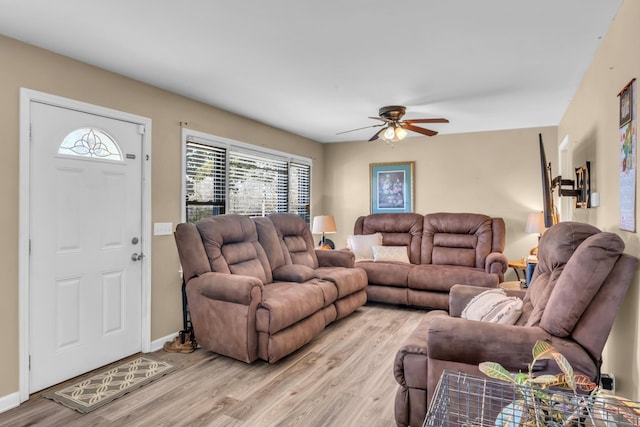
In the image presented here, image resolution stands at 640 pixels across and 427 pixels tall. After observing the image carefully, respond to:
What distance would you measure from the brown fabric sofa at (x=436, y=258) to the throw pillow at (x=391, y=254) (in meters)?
0.12

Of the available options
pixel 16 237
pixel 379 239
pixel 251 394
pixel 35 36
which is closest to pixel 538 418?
pixel 251 394

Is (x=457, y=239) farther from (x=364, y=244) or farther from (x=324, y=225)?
(x=324, y=225)

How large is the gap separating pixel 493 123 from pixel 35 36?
492 centimetres

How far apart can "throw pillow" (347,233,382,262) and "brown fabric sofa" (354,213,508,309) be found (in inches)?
6.3

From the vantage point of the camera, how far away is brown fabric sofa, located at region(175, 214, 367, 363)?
122 inches

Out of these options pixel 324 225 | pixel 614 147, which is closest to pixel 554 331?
pixel 614 147

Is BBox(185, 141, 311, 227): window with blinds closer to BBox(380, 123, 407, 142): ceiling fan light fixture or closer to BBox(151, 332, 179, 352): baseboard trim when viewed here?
BBox(151, 332, 179, 352): baseboard trim

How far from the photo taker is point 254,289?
10.1 feet

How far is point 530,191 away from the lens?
5.39 meters

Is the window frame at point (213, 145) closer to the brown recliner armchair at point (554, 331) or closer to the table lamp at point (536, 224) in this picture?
the brown recliner armchair at point (554, 331)

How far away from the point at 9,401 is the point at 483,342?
2955 mm

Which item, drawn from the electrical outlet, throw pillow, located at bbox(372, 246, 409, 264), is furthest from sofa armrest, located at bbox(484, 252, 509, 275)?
the electrical outlet

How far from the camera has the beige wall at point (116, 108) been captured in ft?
8.27

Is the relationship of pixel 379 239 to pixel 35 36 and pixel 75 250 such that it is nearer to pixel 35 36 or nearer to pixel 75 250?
pixel 75 250
